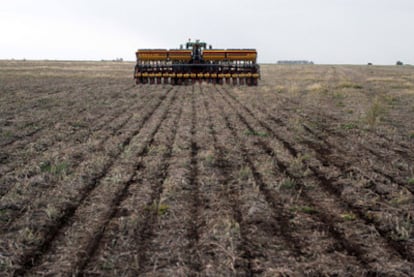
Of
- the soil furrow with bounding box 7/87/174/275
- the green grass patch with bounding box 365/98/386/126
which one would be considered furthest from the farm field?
the green grass patch with bounding box 365/98/386/126

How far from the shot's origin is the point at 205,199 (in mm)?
5930

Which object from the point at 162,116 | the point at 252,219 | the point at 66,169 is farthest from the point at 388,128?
the point at 66,169

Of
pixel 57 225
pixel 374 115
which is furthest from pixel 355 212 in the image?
pixel 374 115

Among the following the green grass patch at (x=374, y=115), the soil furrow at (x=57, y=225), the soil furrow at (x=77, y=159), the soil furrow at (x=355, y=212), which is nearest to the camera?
the soil furrow at (x=57, y=225)

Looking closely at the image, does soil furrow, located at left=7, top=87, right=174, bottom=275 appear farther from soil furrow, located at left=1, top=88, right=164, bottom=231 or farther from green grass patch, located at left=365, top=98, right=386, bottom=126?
green grass patch, located at left=365, top=98, right=386, bottom=126

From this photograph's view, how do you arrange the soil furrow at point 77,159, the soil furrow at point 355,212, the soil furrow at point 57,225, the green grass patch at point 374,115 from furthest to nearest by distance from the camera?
the green grass patch at point 374,115, the soil furrow at point 77,159, the soil furrow at point 355,212, the soil furrow at point 57,225

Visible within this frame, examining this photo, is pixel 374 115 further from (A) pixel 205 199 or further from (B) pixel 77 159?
(B) pixel 77 159

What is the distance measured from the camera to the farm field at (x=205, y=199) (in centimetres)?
416

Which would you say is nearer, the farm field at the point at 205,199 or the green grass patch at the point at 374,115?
the farm field at the point at 205,199

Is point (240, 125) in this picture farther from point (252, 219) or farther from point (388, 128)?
point (252, 219)

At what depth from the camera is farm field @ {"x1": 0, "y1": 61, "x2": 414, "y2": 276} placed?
4.16m

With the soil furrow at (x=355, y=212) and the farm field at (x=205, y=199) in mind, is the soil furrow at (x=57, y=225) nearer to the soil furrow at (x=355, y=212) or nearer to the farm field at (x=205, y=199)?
the farm field at (x=205, y=199)

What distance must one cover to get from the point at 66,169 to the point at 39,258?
11.0 feet

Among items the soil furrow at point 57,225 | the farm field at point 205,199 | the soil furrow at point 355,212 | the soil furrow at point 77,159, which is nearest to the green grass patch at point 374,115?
the farm field at point 205,199
